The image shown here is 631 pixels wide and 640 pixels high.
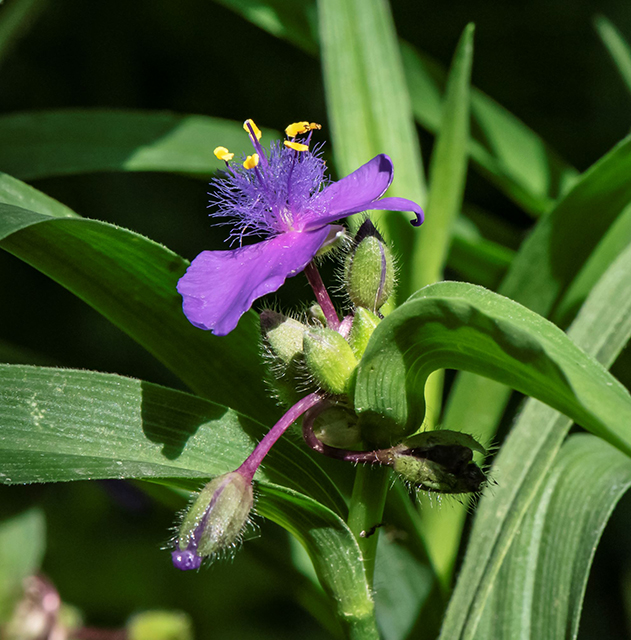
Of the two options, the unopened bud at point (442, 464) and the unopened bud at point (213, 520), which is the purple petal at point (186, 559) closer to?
the unopened bud at point (213, 520)

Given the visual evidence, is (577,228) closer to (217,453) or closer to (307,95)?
(217,453)

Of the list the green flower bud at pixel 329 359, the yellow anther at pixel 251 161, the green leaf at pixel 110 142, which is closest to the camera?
the green flower bud at pixel 329 359

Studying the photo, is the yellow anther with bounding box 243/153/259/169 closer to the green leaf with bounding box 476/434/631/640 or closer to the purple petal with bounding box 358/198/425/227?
the purple petal with bounding box 358/198/425/227

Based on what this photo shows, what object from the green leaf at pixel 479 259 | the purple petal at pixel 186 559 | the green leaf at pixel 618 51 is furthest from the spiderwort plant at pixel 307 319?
the green leaf at pixel 618 51

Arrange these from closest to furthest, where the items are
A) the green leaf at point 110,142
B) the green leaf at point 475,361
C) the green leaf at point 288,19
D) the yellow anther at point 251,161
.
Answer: the green leaf at point 475,361 < the yellow anther at point 251,161 < the green leaf at point 110,142 < the green leaf at point 288,19

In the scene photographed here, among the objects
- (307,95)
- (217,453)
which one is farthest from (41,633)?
(307,95)

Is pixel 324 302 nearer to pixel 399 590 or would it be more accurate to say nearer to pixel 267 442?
pixel 267 442

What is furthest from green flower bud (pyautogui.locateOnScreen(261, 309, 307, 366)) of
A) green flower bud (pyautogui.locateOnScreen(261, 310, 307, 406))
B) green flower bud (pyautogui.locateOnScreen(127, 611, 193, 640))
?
green flower bud (pyautogui.locateOnScreen(127, 611, 193, 640))

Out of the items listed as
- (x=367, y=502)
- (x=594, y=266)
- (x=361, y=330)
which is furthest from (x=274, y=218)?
(x=594, y=266)
